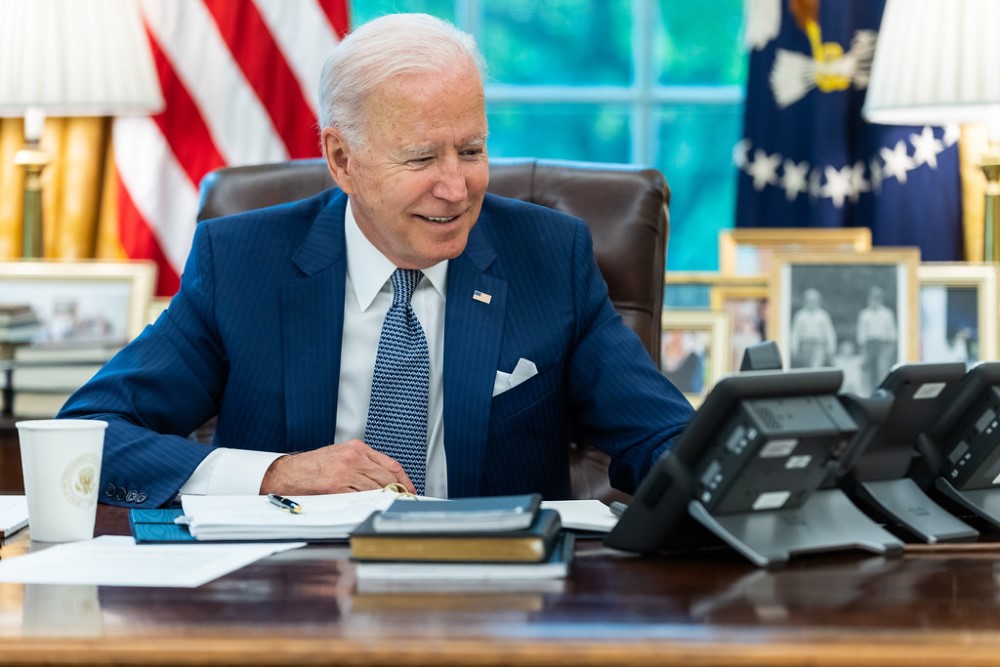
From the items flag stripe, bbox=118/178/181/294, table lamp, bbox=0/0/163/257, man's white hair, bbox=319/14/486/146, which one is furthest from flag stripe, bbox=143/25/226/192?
man's white hair, bbox=319/14/486/146

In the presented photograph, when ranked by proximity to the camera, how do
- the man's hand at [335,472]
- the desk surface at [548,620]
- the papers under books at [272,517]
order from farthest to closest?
the man's hand at [335,472] < the papers under books at [272,517] < the desk surface at [548,620]

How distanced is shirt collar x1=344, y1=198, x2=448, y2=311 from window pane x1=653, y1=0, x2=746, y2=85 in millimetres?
1645

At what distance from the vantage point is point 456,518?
1.13 m

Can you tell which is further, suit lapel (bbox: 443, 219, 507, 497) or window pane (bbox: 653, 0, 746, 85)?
window pane (bbox: 653, 0, 746, 85)

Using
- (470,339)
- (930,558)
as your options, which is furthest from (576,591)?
(470,339)

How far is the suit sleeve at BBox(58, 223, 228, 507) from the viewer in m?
1.59

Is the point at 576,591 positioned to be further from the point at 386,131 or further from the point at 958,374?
the point at 386,131

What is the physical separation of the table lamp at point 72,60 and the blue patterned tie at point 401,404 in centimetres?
124

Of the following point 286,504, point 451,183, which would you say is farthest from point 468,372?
point 286,504

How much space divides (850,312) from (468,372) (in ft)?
4.37

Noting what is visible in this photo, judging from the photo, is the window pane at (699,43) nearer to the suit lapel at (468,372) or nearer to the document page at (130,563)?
the suit lapel at (468,372)

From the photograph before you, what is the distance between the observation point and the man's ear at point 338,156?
1888mm

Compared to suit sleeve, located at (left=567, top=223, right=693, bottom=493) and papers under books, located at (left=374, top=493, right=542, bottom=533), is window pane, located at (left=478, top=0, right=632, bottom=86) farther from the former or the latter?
papers under books, located at (left=374, top=493, right=542, bottom=533)

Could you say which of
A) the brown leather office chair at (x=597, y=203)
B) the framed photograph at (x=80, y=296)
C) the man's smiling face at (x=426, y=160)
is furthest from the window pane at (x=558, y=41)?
the man's smiling face at (x=426, y=160)
